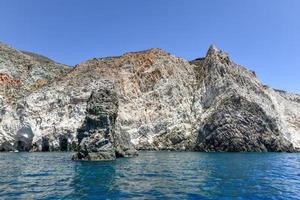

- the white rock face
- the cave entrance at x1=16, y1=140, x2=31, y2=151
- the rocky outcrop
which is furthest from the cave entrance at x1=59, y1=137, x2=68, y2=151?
the rocky outcrop

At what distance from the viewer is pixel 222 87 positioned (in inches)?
3890

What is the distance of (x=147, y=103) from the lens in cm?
9875

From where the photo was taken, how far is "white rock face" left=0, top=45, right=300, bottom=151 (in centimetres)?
8456

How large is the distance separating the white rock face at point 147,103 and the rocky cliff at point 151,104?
0.74ft

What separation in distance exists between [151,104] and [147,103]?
3.80ft

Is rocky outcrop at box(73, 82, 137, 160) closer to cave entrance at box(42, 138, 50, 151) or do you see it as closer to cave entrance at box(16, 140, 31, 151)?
cave entrance at box(42, 138, 50, 151)

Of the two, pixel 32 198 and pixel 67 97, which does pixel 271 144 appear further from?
pixel 32 198

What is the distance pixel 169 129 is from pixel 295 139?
37500 millimetres

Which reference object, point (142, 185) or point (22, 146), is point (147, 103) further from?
point (142, 185)

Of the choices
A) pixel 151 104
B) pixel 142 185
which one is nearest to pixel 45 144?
pixel 151 104

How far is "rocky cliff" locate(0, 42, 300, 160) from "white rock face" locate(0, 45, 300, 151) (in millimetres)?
226

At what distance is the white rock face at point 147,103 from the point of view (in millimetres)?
84562

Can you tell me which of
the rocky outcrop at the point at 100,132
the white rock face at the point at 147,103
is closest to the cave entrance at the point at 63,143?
the white rock face at the point at 147,103

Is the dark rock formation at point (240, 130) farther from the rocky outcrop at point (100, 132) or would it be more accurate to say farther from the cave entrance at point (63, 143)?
the rocky outcrop at point (100, 132)
